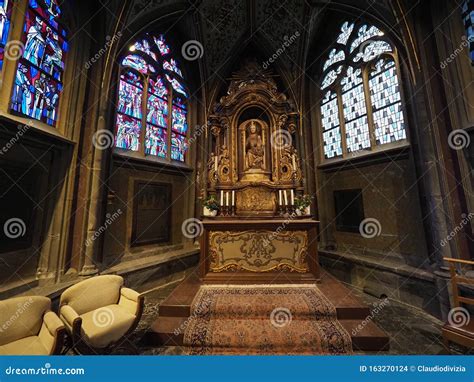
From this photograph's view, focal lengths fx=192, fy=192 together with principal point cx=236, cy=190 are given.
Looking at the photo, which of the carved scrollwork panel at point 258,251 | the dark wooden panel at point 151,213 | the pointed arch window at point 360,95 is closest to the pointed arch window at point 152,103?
the dark wooden panel at point 151,213

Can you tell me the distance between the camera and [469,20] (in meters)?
3.63

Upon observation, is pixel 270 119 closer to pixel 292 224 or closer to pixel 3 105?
pixel 292 224

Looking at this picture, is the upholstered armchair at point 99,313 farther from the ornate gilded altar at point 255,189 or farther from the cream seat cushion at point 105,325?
the ornate gilded altar at point 255,189

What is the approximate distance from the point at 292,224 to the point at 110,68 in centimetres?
557

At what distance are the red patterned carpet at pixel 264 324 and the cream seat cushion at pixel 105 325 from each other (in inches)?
36.0

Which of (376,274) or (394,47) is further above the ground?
(394,47)

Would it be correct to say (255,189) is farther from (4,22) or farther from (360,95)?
(4,22)

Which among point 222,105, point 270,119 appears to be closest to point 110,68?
point 222,105

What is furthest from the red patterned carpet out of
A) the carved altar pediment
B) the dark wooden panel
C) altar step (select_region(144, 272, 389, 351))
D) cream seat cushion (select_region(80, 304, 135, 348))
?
the dark wooden panel

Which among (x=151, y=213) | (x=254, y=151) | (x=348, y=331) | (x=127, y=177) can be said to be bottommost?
(x=348, y=331)

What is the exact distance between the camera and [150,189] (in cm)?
561

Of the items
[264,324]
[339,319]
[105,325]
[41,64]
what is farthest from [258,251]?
[41,64]

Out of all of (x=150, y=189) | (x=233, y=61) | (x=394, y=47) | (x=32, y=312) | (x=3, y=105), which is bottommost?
(x=32, y=312)

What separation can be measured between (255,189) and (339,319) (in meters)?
3.59
